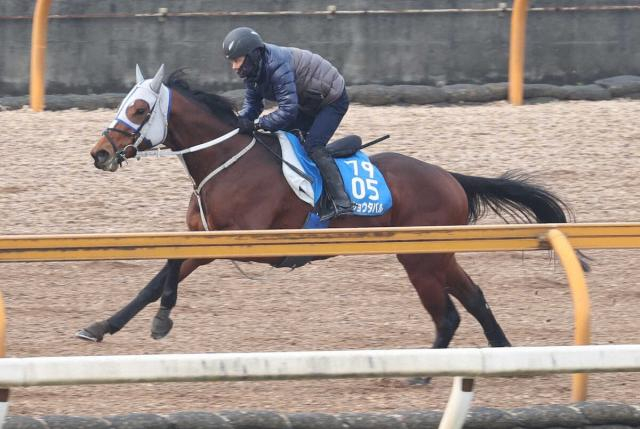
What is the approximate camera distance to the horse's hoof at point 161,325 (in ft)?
23.7

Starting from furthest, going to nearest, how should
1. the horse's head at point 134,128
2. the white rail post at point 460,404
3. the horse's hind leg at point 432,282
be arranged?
1. the horse's head at point 134,128
2. the horse's hind leg at point 432,282
3. the white rail post at point 460,404

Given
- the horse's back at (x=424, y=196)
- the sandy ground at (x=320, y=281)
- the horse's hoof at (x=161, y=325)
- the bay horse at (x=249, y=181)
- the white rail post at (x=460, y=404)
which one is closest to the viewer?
the white rail post at (x=460, y=404)

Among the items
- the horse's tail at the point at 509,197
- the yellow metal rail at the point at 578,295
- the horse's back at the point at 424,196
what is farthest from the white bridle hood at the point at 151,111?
the yellow metal rail at the point at 578,295

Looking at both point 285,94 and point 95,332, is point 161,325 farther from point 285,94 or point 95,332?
point 285,94

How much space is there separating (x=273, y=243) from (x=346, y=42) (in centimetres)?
690

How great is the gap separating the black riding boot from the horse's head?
91 centimetres

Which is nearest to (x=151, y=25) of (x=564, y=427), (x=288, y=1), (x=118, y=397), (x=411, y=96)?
(x=288, y=1)

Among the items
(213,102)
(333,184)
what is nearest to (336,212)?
(333,184)

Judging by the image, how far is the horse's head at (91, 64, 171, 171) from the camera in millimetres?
7625

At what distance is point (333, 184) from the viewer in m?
7.69

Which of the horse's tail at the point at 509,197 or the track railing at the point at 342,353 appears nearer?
the track railing at the point at 342,353

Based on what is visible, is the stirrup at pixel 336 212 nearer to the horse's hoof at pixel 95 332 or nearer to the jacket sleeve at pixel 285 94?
the jacket sleeve at pixel 285 94

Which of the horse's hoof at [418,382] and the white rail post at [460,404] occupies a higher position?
the white rail post at [460,404]

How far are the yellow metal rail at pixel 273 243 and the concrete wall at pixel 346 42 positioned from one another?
6.67 metres
